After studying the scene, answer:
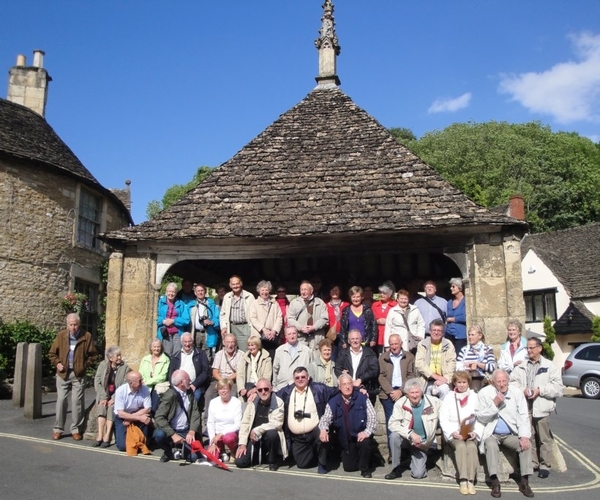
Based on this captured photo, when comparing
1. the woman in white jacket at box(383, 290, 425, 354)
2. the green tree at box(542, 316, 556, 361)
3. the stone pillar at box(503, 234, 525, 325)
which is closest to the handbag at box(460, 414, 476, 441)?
the woman in white jacket at box(383, 290, 425, 354)

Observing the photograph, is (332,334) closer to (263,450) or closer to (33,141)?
(263,450)

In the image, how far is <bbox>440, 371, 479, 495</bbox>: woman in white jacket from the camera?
6535 mm

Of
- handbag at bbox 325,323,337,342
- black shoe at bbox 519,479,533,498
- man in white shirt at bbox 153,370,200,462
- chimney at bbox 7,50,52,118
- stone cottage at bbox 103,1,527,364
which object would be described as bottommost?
black shoe at bbox 519,479,533,498


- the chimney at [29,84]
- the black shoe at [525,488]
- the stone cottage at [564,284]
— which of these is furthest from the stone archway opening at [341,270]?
the stone cottage at [564,284]

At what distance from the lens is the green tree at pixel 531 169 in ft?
133

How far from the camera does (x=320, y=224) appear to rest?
934 centimetres

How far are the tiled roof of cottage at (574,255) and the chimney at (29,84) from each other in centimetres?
2170

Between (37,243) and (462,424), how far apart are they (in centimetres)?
1378

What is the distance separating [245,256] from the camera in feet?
31.5

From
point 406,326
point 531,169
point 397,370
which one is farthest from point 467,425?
point 531,169

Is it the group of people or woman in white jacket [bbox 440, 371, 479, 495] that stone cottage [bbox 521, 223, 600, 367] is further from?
woman in white jacket [bbox 440, 371, 479, 495]

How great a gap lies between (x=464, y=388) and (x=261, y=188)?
17.1 ft

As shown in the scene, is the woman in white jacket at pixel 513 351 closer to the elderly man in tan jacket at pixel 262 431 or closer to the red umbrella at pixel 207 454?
the elderly man in tan jacket at pixel 262 431

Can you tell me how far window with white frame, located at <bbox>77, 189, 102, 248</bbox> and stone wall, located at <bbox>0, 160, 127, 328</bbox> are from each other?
38 cm
